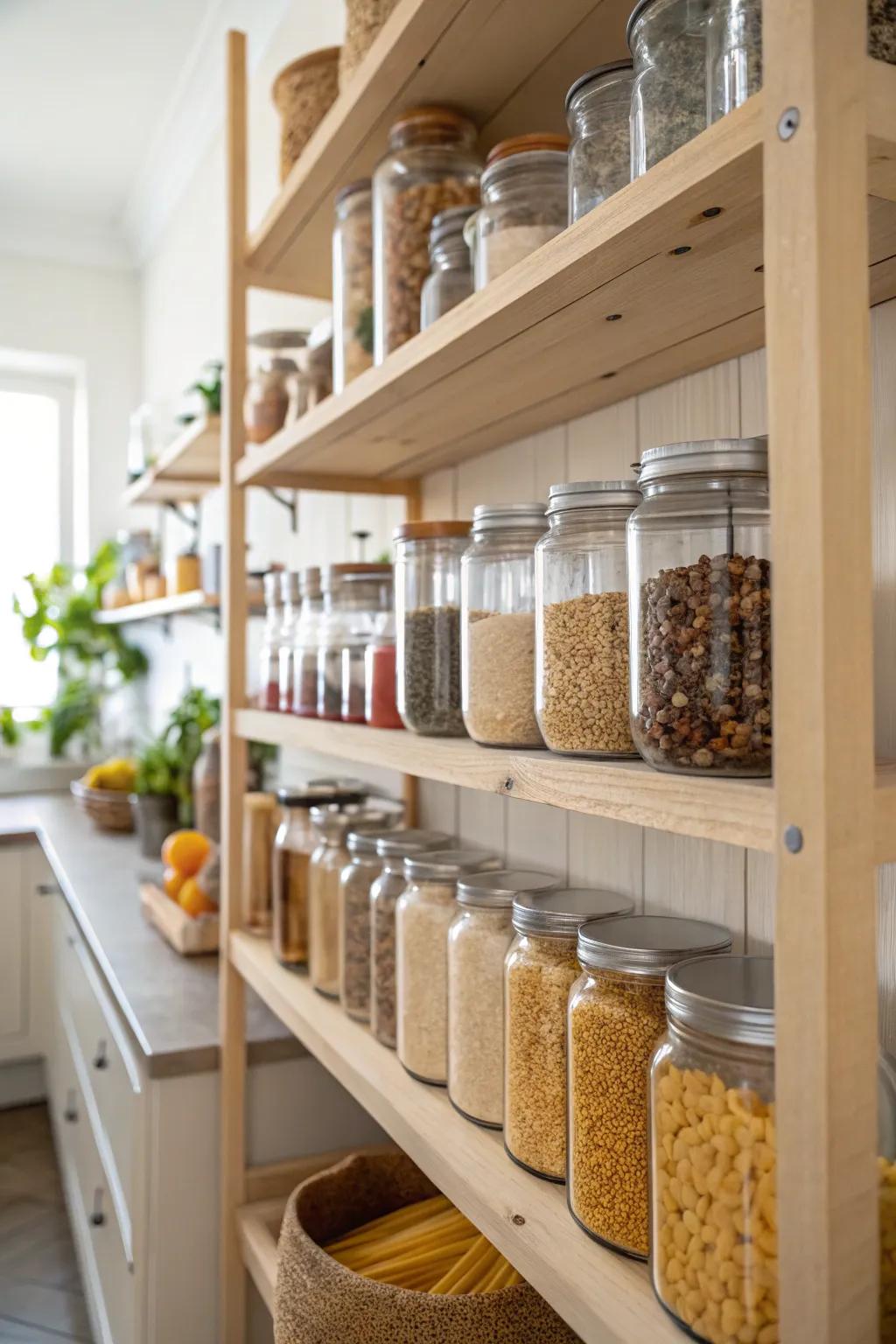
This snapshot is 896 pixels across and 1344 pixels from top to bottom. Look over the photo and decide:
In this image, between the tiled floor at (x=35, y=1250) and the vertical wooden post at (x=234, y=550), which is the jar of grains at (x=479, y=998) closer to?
the vertical wooden post at (x=234, y=550)

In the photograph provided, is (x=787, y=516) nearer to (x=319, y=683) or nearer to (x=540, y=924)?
(x=540, y=924)

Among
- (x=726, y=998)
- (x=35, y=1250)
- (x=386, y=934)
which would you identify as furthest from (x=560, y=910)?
(x=35, y=1250)

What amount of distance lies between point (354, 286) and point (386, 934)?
2.38ft

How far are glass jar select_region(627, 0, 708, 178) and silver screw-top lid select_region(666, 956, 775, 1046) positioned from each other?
511 millimetres

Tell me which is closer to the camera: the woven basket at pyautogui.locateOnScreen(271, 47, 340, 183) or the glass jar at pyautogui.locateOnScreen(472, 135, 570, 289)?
the glass jar at pyautogui.locateOnScreen(472, 135, 570, 289)

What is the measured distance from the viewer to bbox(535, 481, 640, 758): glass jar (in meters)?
0.73

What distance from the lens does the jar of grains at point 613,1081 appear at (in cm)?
73

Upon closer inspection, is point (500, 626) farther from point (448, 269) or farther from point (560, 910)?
point (448, 269)

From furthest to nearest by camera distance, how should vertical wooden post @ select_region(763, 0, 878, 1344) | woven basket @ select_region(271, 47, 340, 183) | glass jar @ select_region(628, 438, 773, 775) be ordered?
woven basket @ select_region(271, 47, 340, 183)
glass jar @ select_region(628, 438, 773, 775)
vertical wooden post @ select_region(763, 0, 878, 1344)

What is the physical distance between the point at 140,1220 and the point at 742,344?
1362 millimetres

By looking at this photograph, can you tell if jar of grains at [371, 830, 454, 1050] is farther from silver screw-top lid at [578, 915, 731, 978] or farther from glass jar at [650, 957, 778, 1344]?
glass jar at [650, 957, 778, 1344]

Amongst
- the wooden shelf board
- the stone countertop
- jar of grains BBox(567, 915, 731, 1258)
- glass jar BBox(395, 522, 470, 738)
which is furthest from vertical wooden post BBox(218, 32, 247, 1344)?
jar of grains BBox(567, 915, 731, 1258)

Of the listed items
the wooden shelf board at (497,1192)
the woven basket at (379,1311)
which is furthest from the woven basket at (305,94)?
the woven basket at (379,1311)

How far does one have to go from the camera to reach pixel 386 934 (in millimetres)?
1161
